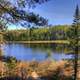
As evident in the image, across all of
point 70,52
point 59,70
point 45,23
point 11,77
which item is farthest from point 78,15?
point 45,23

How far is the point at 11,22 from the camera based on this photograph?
11.2 meters

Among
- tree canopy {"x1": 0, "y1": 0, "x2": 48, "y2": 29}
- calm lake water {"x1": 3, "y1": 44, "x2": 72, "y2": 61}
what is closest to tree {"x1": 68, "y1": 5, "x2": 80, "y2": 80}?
calm lake water {"x1": 3, "y1": 44, "x2": 72, "y2": 61}

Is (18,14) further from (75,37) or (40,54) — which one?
(40,54)

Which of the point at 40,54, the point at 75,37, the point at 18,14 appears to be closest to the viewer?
the point at 18,14

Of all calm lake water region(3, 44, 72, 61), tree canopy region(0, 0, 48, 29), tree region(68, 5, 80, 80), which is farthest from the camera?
calm lake water region(3, 44, 72, 61)

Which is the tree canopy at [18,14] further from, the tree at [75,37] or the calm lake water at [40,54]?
the tree at [75,37]

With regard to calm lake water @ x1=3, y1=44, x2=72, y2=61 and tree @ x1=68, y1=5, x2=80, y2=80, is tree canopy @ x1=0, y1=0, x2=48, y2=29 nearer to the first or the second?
calm lake water @ x1=3, y1=44, x2=72, y2=61

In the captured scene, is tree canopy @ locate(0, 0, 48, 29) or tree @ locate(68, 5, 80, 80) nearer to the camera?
tree canopy @ locate(0, 0, 48, 29)

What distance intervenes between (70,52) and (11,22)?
1421 cm

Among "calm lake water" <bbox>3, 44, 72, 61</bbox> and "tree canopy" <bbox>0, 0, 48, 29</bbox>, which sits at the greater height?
"tree canopy" <bbox>0, 0, 48, 29</bbox>

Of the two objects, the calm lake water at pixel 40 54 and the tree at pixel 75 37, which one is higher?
the tree at pixel 75 37

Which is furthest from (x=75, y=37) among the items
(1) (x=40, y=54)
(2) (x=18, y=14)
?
(1) (x=40, y=54)

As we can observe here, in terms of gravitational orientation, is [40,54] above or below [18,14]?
below

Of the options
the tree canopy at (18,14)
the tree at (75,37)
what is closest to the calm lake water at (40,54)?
the tree at (75,37)
